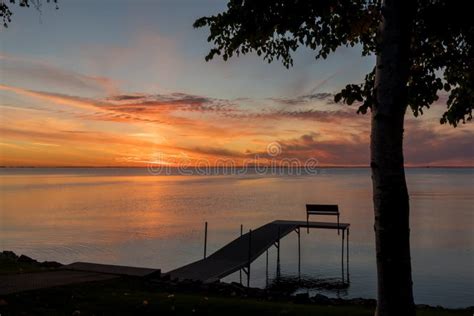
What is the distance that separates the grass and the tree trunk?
4.92 meters

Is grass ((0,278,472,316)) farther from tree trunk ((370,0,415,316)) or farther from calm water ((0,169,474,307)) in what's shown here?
calm water ((0,169,474,307))

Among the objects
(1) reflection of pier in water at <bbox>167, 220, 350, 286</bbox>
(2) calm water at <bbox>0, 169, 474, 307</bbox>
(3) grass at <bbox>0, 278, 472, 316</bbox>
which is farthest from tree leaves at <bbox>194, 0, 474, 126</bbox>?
(2) calm water at <bbox>0, 169, 474, 307</bbox>

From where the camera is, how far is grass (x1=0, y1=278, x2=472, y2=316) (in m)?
9.83

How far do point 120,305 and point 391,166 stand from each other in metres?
6.98

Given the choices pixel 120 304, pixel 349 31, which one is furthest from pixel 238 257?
pixel 349 31

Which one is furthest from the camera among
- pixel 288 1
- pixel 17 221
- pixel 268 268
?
pixel 17 221

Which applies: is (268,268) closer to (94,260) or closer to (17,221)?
(94,260)

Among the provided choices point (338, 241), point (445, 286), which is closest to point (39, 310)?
point (445, 286)

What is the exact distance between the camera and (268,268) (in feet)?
111

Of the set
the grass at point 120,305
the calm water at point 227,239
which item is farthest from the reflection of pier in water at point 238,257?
the grass at point 120,305

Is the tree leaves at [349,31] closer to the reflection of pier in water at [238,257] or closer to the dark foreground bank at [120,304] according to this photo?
the dark foreground bank at [120,304]

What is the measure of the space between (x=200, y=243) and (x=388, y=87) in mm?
36736

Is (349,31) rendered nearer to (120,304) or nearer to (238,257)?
(120,304)

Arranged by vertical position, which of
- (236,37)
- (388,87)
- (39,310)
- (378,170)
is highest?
(236,37)
